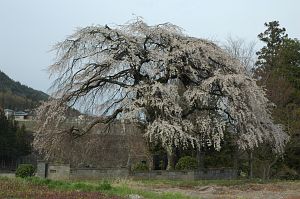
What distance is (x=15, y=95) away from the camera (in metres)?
85.7

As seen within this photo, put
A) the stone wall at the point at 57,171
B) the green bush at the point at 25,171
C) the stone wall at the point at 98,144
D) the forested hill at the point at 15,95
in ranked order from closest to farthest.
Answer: the green bush at the point at 25,171 < the stone wall at the point at 57,171 < the stone wall at the point at 98,144 < the forested hill at the point at 15,95

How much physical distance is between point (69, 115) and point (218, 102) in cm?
800

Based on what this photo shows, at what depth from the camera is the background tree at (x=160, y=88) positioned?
73.9 feet

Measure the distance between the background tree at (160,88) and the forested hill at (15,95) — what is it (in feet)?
166

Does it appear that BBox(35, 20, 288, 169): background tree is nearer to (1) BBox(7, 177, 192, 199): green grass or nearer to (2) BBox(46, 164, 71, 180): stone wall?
(2) BBox(46, 164, 71, 180): stone wall

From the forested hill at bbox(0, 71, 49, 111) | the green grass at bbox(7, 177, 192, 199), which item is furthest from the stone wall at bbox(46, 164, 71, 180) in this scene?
the forested hill at bbox(0, 71, 49, 111)

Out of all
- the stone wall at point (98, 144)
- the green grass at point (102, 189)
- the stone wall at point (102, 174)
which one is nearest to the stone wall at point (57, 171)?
the stone wall at point (102, 174)

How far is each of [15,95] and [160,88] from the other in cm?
6883

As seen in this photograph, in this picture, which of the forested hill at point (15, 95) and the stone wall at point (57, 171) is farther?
the forested hill at point (15, 95)

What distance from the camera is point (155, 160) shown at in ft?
89.7

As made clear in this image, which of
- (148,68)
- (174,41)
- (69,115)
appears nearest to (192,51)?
(174,41)

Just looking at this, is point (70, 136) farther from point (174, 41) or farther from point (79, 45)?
point (174, 41)

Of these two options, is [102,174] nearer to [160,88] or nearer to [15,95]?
[160,88]

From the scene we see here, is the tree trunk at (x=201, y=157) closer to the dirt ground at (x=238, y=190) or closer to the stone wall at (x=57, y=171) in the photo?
the dirt ground at (x=238, y=190)
